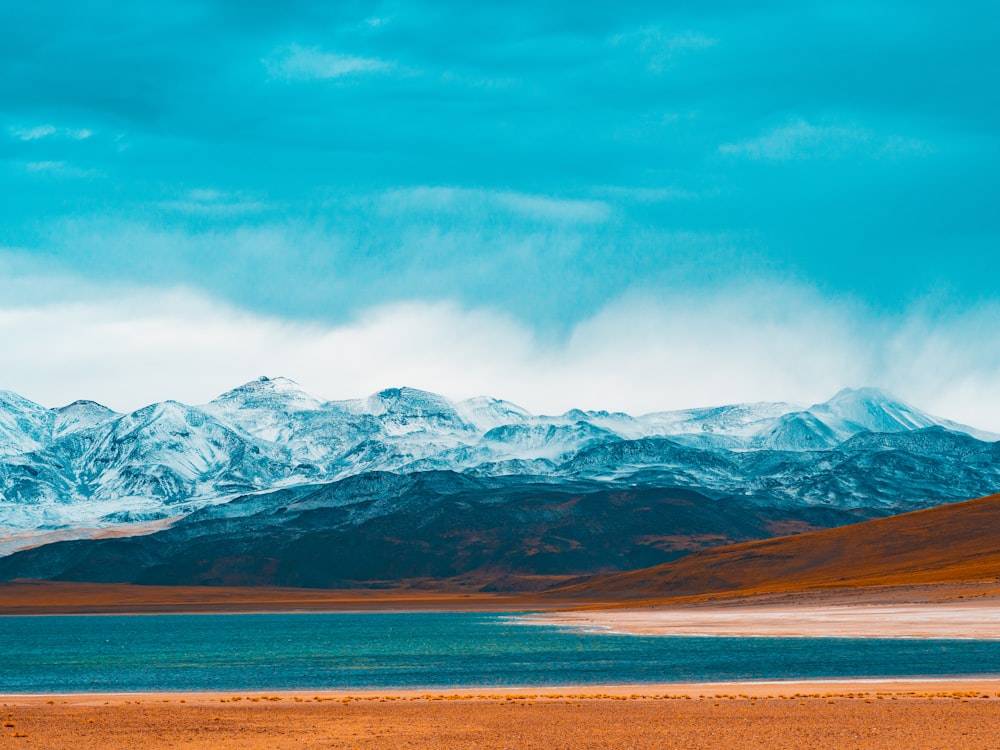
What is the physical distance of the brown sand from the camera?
45.8 m

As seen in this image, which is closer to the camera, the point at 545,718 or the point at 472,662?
the point at 545,718

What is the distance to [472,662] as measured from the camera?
313 feet

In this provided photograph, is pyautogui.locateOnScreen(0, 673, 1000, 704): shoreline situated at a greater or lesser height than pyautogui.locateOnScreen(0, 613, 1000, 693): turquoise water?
greater

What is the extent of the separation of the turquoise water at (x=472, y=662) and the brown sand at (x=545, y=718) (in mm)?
9640

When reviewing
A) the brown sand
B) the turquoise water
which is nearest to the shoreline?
the brown sand

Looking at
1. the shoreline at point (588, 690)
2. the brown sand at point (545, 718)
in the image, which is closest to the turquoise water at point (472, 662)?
the shoreline at point (588, 690)

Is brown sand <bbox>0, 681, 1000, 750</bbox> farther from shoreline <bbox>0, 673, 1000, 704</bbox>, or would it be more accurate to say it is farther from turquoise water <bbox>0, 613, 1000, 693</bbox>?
turquoise water <bbox>0, 613, 1000, 693</bbox>

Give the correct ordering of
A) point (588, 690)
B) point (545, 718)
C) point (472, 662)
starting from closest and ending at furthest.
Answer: point (545, 718) → point (588, 690) → point (472, 662)

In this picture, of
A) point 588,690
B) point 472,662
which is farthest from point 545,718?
point 472,662

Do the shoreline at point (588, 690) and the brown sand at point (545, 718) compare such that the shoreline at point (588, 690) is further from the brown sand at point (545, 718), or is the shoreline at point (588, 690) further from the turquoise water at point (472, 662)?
the turquoise water at point (472, 662)

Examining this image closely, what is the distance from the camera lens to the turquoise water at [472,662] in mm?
77750

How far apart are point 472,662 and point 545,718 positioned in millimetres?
42615

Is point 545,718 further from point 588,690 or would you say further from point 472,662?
point 472,662

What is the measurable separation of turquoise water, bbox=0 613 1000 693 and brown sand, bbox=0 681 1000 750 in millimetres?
9640
